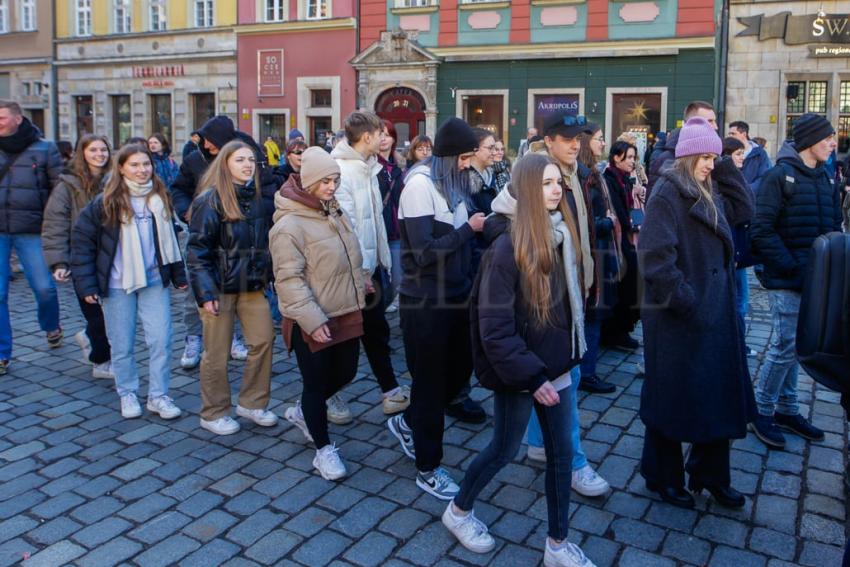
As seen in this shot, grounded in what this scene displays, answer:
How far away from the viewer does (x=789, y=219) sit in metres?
4.89

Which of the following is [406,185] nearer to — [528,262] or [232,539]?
[528,262]

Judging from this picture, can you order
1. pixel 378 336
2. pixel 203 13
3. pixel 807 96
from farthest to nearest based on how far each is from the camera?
pixel 203 13 < pixel 807 96 < pixel 378 336

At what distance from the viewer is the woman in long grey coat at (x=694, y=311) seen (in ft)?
12.7

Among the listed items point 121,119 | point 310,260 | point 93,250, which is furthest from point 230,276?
point 121,119

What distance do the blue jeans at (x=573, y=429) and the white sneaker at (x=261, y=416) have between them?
173 cm

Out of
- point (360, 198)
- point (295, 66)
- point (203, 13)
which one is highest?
point (203, 13)

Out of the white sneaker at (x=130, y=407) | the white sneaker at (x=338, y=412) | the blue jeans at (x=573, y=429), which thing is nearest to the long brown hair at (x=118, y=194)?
the white sneaker at (x=130, y=407)

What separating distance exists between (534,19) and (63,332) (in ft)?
52.6

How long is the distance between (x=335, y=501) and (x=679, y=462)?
1.81 m

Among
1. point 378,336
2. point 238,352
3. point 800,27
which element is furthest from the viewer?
point 800,27

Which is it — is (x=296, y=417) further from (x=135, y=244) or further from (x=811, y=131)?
(x=811, y=131)

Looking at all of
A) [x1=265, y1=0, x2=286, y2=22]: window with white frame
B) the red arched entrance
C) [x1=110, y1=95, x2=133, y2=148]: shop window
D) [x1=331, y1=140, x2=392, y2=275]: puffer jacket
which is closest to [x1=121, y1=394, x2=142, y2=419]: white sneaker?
[x1=331, y1=140, x2=392, y2=275]: puffer jacket

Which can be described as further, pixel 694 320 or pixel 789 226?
pixel 789 226

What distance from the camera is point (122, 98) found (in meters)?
27.5
